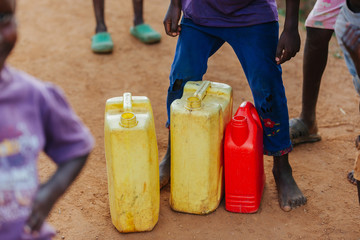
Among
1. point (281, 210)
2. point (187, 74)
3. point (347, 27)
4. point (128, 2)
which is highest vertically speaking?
point (347, 27)

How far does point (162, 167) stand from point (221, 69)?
2.03 metres

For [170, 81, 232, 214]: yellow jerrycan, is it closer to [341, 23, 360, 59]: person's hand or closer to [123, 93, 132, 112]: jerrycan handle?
[123, 93, 132, 112]: jerrycan handle

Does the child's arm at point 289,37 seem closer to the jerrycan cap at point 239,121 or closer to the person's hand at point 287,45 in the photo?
the person's hand at point 287,45

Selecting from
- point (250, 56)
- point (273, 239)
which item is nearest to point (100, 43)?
point (250, 56)

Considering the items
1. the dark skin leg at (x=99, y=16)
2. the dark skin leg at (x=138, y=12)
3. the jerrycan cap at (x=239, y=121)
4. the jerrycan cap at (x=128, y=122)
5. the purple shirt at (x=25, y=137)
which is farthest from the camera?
the dark skin leg at (x=138, y=12)

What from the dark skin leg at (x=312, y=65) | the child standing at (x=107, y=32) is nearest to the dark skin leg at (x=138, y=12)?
the child standing at (x=107, y=32)

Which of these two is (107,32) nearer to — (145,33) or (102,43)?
(102,43)

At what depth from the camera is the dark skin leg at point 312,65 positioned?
128 inches

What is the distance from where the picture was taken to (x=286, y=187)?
2.94m

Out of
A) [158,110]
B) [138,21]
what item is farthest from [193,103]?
[138,21]

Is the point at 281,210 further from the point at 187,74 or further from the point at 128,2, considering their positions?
the point at 128,2

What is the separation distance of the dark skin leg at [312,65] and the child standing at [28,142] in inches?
89.5

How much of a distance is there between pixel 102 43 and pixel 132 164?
2.87 meters

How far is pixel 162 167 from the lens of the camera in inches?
121
